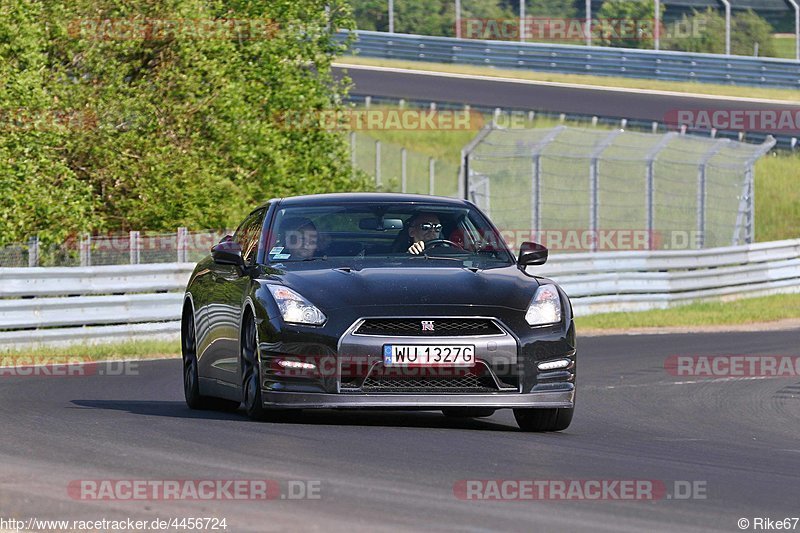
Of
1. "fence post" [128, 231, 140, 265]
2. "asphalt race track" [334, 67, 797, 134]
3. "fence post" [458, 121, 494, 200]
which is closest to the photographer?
"fence post" [128, 231, 140, 265]

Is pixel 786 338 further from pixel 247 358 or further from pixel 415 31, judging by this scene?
pixel 415 31

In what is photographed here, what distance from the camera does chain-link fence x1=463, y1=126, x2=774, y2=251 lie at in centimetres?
2583

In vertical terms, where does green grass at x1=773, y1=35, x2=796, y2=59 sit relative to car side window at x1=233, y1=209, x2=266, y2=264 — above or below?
below

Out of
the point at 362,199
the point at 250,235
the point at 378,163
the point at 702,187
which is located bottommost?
the point at 378,163

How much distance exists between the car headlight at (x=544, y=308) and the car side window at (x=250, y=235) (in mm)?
2035

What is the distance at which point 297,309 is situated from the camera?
979 cm

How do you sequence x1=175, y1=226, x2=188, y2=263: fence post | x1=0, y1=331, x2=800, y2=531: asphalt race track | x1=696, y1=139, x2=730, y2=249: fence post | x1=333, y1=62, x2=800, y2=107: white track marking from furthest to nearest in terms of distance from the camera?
x1=333, y1=62, x2=800, y2=107: white track marking < x1=696, y1=139, x2=730, y2=249: fence post < x1=175, y1=226, x2=188, y2=263: fence post < x1=0, y1=331, x2=800, y2=531: asphalt race track

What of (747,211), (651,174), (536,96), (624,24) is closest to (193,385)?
(651,174)

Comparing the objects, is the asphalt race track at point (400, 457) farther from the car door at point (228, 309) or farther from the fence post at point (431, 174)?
the fence post at point (431, 174)

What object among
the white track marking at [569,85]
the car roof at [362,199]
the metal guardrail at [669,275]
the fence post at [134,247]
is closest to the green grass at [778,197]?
the white track marking at [569,85]

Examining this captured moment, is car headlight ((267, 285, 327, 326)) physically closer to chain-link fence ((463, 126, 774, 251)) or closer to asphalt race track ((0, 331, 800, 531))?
asphalt race track ((0, 331, 800, 531))

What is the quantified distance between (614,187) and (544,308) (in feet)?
95.2

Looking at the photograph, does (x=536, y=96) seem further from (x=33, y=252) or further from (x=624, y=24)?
(x=33, y=252)

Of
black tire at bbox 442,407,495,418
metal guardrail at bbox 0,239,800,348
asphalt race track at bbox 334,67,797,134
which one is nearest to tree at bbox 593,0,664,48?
asphalt race track at bbox 334,67,797,134
